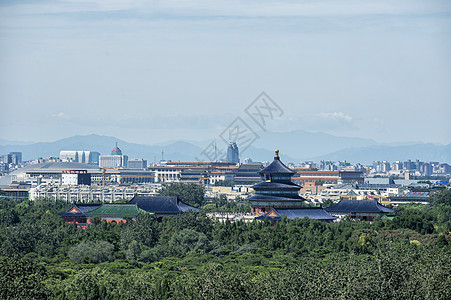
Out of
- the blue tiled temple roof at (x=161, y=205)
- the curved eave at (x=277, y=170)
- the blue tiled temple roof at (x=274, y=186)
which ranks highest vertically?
the curved eave at (x=277, y=170)

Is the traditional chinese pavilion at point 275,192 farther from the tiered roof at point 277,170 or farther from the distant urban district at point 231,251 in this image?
the distant urban district at point 231,251

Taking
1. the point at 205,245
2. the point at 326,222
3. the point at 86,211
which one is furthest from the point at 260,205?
the point at 205,245

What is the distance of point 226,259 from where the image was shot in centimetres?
8531

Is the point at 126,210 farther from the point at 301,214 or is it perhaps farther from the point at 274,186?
the point at 301,214

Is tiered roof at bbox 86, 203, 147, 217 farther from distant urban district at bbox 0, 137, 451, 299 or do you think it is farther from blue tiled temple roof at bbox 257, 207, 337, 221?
blue tiled temple roof at bbox 257, 207, 337, 221

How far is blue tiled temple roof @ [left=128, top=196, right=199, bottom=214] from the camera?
123 m

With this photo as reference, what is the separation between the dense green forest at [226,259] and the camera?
199 ft

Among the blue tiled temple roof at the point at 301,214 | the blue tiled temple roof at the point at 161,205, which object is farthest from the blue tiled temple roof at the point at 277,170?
the blue tiled temple roof at the point at 161,205

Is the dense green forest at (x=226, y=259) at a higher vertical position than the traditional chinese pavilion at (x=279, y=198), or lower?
lower

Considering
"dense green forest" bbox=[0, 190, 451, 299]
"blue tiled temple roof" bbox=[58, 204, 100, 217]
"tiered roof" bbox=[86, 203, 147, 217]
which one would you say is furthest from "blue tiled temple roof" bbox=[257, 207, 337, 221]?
"blue tiled temple roof" bbox=[58, 204, 100, 217]

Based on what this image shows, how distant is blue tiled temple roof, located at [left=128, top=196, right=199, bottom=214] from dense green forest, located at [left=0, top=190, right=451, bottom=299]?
33.6ft

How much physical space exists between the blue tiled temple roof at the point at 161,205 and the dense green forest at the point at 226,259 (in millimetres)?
10249

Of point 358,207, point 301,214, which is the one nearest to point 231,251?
point 301,214

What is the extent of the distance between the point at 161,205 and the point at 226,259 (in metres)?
40.7
